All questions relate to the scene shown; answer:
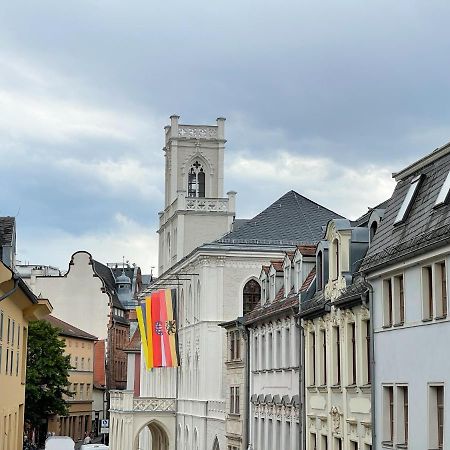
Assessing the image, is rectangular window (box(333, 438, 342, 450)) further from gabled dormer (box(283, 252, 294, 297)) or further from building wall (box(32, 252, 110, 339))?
building wall (box(32, 252, 110, 339))

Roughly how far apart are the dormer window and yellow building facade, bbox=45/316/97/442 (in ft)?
270

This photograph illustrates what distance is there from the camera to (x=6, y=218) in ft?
116

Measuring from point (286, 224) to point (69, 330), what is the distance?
49.1m

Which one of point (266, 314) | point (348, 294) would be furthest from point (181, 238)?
point (348, 294)

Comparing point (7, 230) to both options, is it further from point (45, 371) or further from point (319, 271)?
point (45, 371)

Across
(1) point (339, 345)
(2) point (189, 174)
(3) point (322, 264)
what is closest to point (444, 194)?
(1) point (339, 345)

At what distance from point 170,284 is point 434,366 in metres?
53.6

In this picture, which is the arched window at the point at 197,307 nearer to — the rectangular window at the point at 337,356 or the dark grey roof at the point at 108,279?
the rectangular window at the point at 337,356

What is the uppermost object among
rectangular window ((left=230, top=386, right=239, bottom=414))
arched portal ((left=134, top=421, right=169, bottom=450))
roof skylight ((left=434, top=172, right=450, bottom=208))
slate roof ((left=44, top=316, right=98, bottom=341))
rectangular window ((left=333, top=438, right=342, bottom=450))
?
slate roof ((left=44, top=316, right=98, bottom=341))

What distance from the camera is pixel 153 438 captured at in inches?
3275

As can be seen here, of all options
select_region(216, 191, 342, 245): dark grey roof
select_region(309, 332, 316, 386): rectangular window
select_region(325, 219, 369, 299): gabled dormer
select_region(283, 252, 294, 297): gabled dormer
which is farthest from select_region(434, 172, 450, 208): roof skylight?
select_region(216, 191, 342, 245): dark grey roof

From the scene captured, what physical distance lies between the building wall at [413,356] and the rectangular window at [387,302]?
6cm

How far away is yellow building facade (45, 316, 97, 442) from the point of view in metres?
111

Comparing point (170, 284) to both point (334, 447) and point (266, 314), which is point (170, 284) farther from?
point (334, 447)
